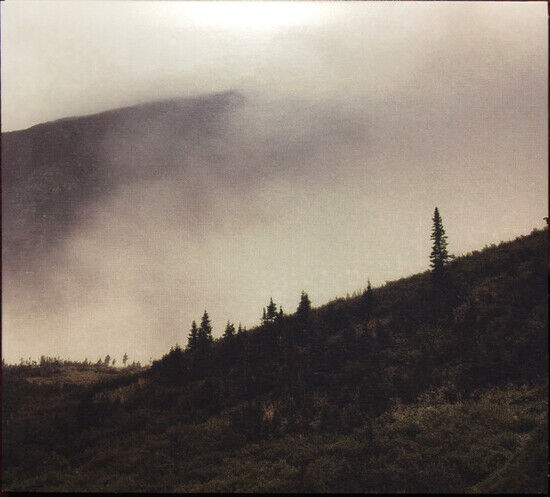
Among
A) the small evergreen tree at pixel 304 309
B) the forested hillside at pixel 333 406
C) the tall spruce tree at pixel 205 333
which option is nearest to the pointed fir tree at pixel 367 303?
the forested hillside at pixel 333 406

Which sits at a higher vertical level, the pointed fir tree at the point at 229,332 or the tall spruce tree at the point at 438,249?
the tall spruce tree at the point at 438,249

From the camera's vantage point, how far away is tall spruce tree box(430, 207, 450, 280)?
2803 cm

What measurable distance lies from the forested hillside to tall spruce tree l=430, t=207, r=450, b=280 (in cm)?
90

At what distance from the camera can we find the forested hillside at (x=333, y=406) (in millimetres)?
12312

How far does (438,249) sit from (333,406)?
659 inches

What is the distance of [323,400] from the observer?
1839 centimetres

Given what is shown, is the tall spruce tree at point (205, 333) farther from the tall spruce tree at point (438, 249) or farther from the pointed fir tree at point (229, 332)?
the tall spruce tree at point (438, 249)

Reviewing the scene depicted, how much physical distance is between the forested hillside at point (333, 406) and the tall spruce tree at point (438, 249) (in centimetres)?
90

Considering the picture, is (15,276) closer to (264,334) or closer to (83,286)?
(264,334)

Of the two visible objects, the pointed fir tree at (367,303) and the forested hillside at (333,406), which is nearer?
the forested hillside at (333,406)

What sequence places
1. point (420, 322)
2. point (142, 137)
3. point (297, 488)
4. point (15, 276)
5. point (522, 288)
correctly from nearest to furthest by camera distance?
point (297, 488)
point (15, 276)
point (522, 288)
point (420, 322)
point (142, 137)

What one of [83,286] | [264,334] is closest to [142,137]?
[83,286]

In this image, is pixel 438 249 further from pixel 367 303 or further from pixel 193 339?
pixel 193 339

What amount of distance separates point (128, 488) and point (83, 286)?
2852 cm
